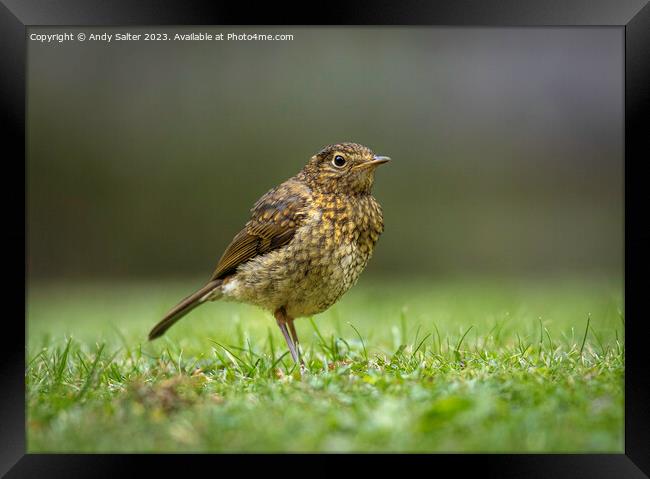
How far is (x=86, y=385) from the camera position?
3.16 meters

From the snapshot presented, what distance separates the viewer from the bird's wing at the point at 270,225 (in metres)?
4.09

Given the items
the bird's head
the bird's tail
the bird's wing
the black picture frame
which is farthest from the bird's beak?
the black picture frame

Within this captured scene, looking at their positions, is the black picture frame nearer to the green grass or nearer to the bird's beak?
the green grass

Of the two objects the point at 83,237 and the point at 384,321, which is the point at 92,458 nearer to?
the point at 384,321

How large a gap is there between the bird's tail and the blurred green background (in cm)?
317

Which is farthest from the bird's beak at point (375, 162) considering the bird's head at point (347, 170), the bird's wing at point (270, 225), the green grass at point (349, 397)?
the green grass at point (349, 397)

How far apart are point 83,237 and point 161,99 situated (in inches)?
83.5

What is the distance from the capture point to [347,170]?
4.21 m

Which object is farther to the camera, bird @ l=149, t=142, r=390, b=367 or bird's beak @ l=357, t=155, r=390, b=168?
bird's beak @ l=357, t=155, r=390, b=168

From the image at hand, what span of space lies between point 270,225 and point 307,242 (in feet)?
1.15

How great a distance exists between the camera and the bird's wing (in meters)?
4.09

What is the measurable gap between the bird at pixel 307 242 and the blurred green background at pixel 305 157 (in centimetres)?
353

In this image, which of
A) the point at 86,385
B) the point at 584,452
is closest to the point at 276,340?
the point at 86,385
